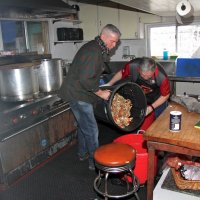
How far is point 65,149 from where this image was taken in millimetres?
2643

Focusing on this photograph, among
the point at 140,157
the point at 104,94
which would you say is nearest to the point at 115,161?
the point at 140,157

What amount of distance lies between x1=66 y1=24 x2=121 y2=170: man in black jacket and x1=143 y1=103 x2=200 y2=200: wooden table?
44 centimetres

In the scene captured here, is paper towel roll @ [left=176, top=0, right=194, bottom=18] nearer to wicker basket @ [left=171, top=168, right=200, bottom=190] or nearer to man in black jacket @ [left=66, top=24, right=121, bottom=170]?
man in black jacket @ [left=66, top=24, right=121, bottom=170]

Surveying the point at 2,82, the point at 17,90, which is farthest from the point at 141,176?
the point at 2,82

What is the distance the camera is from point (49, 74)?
2.44 m

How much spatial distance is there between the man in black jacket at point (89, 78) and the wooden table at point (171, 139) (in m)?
0.44

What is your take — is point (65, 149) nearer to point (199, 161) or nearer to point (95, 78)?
point (95, 78)

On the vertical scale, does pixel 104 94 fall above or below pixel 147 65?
below

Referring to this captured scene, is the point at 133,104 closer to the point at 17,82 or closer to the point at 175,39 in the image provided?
the point at 17,82

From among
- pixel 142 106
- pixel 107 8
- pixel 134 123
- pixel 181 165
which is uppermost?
pixel 107 8

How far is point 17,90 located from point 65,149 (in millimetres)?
880

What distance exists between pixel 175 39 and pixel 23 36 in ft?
7.26

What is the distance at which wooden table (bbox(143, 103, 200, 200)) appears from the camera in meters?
1.26

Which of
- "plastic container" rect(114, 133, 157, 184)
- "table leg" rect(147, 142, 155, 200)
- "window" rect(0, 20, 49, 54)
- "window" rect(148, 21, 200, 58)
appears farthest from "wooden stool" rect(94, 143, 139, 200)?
"window" rect(148, 21, 200, 58)
